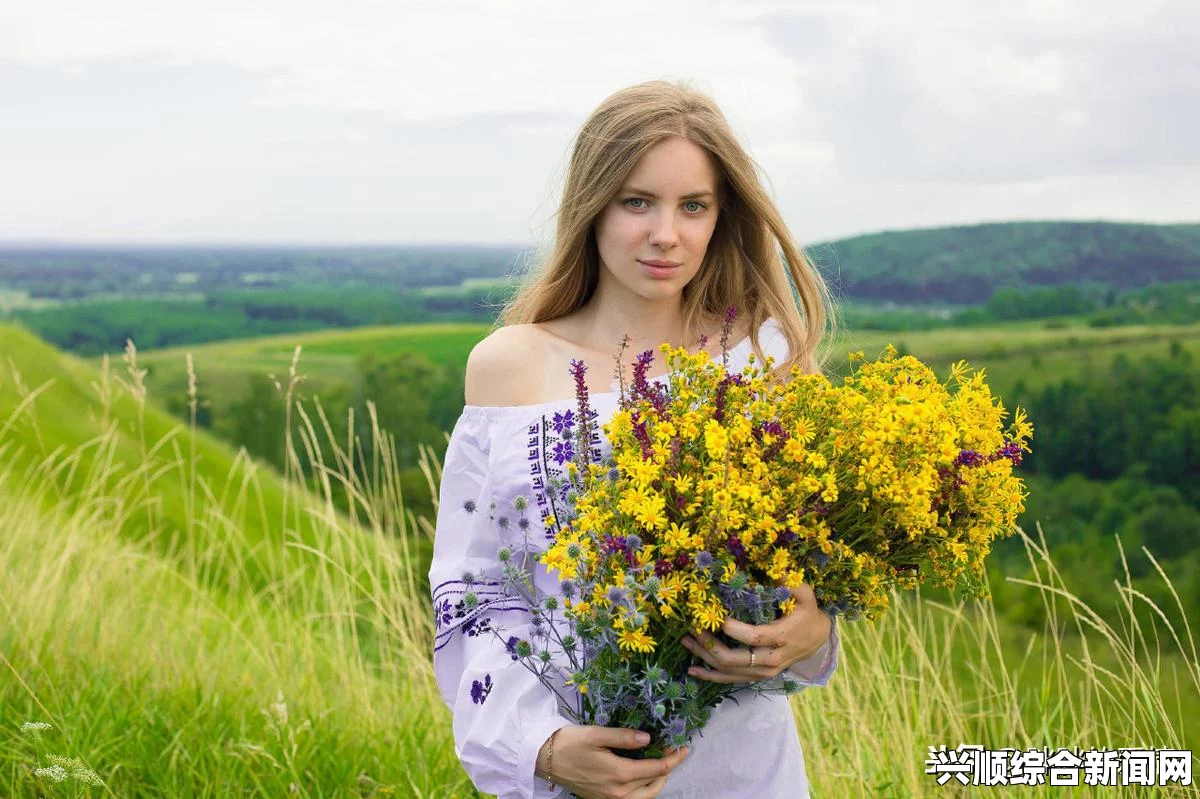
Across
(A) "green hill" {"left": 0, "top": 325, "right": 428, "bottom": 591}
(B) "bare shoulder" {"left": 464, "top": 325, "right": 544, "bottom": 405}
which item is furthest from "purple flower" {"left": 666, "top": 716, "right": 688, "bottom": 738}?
(A) "green hill" {"left": 0, "top": 325, "right": 428, "bottom": 591}

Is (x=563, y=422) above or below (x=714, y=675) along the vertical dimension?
above

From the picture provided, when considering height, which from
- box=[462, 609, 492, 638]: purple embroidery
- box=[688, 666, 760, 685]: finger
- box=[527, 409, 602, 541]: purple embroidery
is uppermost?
box=[527, 409, 602, 541]: purple embroidery

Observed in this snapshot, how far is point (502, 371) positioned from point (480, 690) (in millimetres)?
722

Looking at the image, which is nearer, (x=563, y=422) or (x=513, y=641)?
(x=513, y=641)

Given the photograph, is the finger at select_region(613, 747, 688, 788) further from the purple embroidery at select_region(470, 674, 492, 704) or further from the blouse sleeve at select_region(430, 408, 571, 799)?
the purple embroidery at select_region(470, 674, 492, 704)

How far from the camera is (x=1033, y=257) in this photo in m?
35.1

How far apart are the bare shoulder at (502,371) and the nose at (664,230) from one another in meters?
0.42

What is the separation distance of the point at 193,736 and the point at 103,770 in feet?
1.00

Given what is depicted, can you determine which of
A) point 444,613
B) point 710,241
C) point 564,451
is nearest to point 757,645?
point 564,451

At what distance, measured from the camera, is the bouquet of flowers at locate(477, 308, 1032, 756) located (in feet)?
5.16

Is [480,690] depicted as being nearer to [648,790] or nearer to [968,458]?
[648,790]

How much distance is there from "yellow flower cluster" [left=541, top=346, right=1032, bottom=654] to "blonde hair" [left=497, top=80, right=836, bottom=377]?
2.01 ft

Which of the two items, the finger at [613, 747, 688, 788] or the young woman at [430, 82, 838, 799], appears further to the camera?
the young woman at [430, 82, 838, 799]

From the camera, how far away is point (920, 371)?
183 cm
